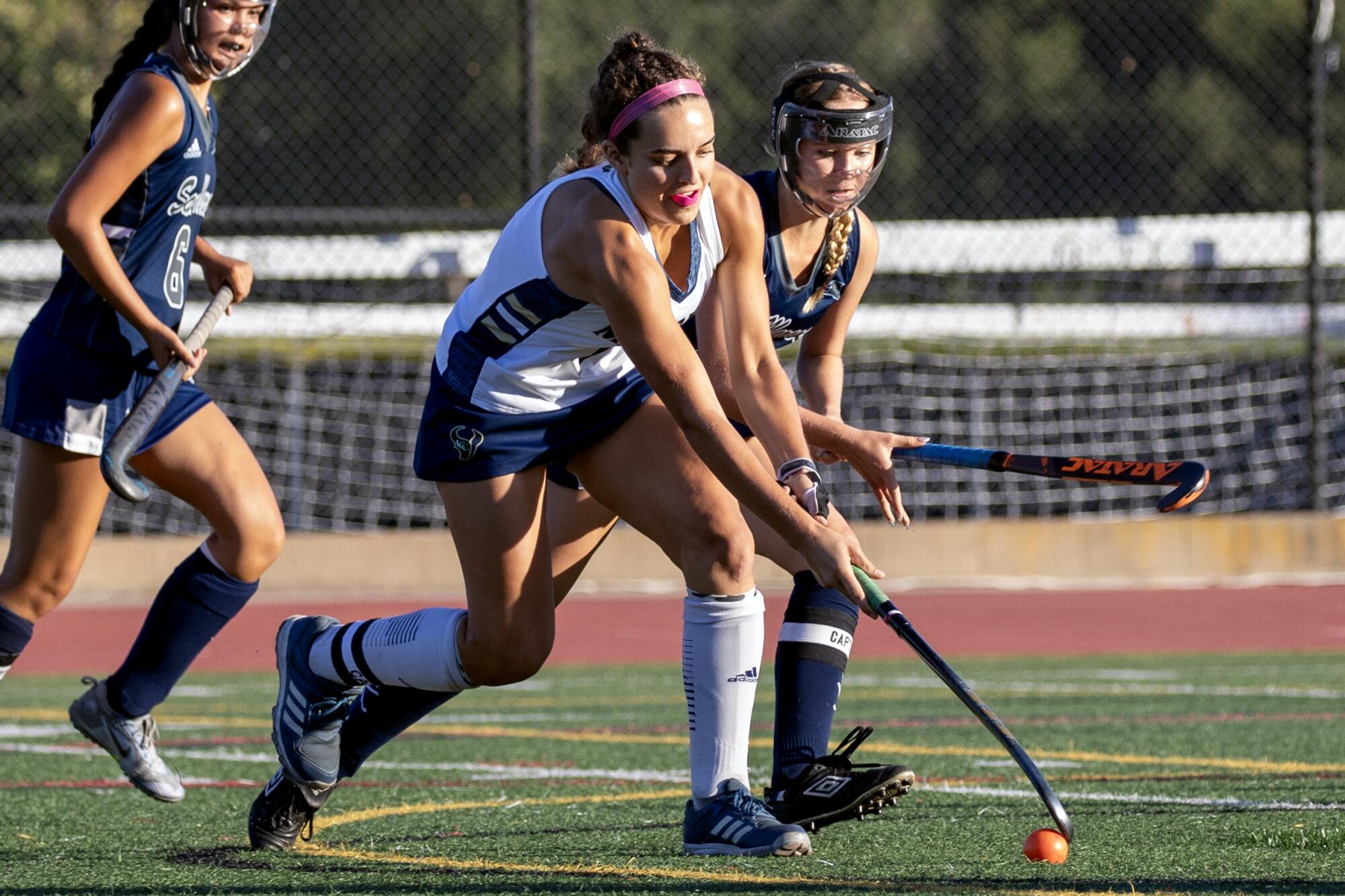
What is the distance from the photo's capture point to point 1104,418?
1453 centimetres

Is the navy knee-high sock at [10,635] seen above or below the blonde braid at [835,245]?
below

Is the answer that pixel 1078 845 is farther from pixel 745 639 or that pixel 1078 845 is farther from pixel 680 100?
pixel 680 100

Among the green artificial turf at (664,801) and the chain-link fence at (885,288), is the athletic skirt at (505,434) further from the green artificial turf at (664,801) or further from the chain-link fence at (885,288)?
the chain-link fence at (885,288)

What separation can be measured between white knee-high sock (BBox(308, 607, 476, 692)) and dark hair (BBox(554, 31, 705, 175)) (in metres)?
1.00

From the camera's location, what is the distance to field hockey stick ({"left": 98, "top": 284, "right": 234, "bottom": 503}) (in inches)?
163

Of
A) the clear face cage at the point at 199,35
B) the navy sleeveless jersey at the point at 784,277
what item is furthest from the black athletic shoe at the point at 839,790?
the clear face cage at the point at 199,35

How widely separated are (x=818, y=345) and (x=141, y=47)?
1.76 m

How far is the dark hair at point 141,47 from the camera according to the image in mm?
4508

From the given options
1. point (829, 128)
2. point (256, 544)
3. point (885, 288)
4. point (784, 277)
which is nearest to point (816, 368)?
point (784, 277)

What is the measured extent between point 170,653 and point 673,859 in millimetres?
1499

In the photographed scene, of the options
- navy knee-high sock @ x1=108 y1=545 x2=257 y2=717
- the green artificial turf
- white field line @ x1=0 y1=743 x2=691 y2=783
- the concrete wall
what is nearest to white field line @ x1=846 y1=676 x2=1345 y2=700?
the green artificial turf

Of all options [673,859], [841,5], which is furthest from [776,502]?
[841,5]

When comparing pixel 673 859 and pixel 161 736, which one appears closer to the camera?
pixel 673 859

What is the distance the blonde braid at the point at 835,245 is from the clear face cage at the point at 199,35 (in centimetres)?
137
